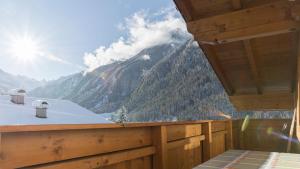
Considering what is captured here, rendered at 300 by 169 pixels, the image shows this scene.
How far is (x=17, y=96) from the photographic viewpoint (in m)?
9.24

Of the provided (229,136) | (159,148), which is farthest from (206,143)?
(159,148)

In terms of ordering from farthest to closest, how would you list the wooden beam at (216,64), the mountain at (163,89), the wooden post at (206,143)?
1. the mountain at (163,89)
2. the wooden beam at (216,64)
3. the wooden post at (206,143)

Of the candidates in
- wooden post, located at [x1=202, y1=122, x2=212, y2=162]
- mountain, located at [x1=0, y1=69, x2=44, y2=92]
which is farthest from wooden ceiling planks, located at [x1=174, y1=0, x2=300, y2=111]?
mountain, located at [x1=0, y1=69, x2=44, y2=92]

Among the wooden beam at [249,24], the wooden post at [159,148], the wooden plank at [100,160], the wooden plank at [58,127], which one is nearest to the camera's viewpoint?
the wooden plank at [58,127]

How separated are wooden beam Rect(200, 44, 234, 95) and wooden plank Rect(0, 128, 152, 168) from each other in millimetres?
2939

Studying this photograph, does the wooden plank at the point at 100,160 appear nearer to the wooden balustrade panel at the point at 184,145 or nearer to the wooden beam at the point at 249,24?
the wooden balustrade panel at the point at 184,145

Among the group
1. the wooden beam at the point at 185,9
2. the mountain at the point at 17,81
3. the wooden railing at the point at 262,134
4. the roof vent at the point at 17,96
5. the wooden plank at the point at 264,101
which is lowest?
the wooden railing at the point at 262,134

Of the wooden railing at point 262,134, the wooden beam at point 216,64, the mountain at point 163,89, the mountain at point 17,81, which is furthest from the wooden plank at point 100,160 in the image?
the mountain at point 17,81

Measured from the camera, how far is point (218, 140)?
4.95 meters

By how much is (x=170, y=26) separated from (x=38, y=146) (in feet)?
290

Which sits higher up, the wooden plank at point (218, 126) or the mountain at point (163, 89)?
the mountain at point (163, 89)

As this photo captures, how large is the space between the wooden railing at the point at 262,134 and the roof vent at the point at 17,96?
674 cm

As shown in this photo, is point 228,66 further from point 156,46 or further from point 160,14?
point 160,14

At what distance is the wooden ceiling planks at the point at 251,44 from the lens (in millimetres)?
3834
